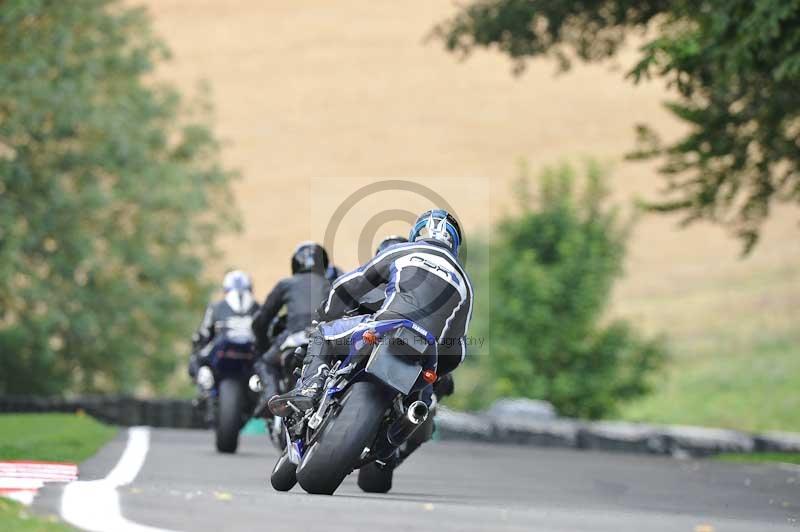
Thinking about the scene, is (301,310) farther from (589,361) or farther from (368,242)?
(589,361)

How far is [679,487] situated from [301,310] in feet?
11.3

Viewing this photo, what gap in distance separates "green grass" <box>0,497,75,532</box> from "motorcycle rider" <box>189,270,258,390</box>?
988 cm

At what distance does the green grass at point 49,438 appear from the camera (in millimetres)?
14625

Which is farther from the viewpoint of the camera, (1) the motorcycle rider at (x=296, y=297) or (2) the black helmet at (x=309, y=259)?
(2) the black helmet at (x=309, y=259)

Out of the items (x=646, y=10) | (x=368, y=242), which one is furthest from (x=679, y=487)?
(x=646, y=10)

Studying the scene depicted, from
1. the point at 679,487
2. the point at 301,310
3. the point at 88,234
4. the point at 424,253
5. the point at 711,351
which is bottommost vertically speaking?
the point at 711,351

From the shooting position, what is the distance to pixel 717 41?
15.5 m

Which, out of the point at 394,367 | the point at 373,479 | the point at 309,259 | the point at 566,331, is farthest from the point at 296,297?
the point at 566,331

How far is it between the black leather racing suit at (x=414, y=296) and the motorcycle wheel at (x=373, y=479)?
120 centimetres

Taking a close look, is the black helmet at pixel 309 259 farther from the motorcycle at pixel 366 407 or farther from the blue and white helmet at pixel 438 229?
the motorcycle at pixel 366 407

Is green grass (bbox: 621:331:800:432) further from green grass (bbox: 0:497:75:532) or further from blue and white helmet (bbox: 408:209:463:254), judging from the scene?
green grass (bbox: 0:497:75:532)

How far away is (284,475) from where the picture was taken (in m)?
10.4

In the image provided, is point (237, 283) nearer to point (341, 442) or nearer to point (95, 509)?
point (341, 442)

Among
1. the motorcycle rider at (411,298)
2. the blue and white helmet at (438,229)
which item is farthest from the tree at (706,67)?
the motorcycle rider at (411,298)
